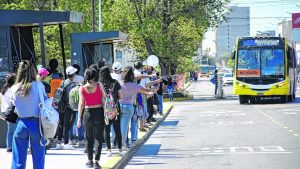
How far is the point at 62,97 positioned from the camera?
1479 centimetres

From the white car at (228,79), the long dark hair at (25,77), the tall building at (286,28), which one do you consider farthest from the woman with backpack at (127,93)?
the tall building at (286,28)

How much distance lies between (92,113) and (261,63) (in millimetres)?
25323

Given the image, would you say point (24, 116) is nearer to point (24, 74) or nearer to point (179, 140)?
point (24, 74)

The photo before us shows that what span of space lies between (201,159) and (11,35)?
16.5ft

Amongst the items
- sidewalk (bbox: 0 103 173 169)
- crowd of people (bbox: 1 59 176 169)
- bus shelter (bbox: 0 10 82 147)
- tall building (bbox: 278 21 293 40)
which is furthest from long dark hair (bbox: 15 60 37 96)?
tall building (bbox: 278 21 293 40)

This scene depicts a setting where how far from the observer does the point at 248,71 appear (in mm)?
36750

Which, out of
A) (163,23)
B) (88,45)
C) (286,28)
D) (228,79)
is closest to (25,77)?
(88,45)

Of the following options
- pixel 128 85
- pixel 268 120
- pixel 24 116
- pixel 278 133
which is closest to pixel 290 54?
pixel 268 120

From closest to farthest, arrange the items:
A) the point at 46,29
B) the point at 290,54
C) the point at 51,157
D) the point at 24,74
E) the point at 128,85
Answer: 1. the point at 24,74
2. the point at 51,157
3. the point at 128,85
4. the point at 290,54
5. the point at 46,29

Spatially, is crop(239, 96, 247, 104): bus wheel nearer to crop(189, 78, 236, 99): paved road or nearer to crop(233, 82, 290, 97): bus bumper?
crop(233, 82, 290, 97): bus bumper

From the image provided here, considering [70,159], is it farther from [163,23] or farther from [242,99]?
[163,23]

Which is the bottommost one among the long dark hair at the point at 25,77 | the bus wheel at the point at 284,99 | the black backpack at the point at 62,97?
the bus wheel at the point at 284,99

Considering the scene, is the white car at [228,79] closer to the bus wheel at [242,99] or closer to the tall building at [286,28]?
the bus wheel at [242,99]

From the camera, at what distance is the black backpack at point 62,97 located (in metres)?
14.7
